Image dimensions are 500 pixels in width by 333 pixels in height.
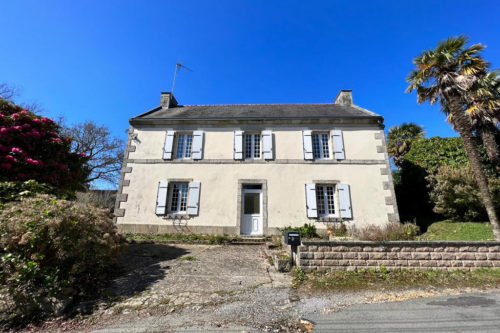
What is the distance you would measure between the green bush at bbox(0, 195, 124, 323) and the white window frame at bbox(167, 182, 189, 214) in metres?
4.72

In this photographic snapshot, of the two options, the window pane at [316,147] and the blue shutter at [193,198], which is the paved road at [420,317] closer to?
the blue shutter at [193,198]

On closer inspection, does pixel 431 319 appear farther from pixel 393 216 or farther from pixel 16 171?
pixel 16 171

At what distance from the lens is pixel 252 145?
949cm

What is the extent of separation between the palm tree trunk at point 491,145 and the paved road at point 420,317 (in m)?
7.54

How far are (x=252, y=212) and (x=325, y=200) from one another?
9.95ft

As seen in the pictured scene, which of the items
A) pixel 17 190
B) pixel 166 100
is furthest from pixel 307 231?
pixel 166 100

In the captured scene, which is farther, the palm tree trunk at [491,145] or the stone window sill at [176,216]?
the stone window sill at [176,216]

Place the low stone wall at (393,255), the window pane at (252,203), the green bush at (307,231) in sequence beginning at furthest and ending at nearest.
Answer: the window pane at (252,203) → the green bush at (307,231) → the low stone wall at (393,255)

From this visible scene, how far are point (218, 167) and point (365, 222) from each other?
246 inches

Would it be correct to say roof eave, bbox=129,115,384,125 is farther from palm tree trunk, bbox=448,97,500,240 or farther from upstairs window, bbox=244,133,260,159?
palm tree trunk, bbox=448,97,500,240

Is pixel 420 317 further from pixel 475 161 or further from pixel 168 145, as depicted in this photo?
pixel 168 145

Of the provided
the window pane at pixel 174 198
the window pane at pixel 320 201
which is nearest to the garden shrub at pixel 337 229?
the window pane at pixel 320 201

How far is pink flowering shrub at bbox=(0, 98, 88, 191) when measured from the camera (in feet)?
16.5

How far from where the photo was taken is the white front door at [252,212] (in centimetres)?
836
